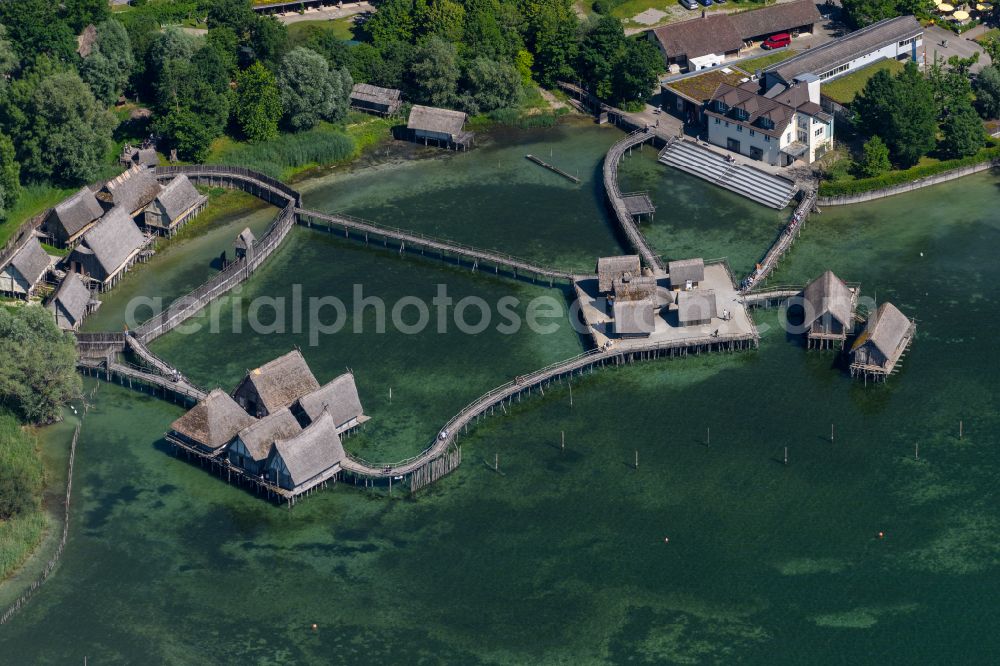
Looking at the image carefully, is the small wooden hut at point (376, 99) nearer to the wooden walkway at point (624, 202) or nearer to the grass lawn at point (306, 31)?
the grass lawn at point (306, 31)

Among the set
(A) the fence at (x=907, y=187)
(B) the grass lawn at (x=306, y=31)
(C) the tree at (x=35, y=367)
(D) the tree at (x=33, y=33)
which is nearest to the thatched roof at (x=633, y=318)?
(A) the fence at (x=907, y=187)

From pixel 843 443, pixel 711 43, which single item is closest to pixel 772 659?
pixel 843 443

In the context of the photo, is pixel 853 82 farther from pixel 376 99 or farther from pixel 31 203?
pixel 31 203

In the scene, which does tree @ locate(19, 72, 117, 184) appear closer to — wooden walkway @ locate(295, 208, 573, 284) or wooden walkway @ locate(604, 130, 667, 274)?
wooden walkway @ locate(295, 208, 573, 284)

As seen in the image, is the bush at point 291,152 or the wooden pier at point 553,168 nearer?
the wooden pier at point 553,168

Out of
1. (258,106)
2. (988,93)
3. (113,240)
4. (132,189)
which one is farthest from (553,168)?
(988,93)
